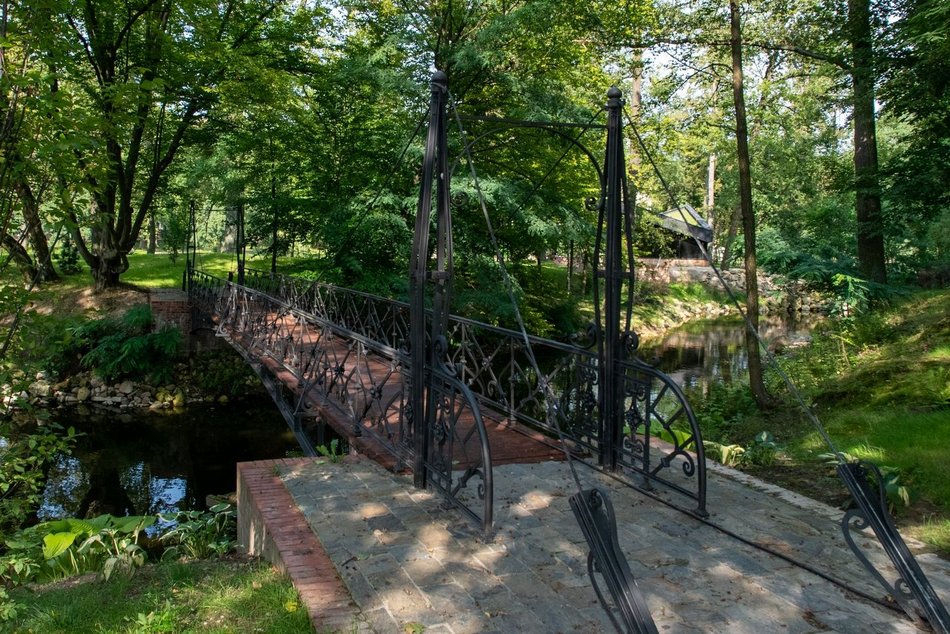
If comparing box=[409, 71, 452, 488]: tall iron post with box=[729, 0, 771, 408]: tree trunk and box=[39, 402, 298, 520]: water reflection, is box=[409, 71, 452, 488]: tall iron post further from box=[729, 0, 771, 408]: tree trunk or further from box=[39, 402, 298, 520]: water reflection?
box=[39, 402, 298, 520]: water reflection

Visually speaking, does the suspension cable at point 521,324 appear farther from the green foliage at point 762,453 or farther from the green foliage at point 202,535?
the green foliage at point 202,535

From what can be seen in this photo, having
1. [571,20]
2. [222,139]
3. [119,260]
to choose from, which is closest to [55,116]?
[571,20]

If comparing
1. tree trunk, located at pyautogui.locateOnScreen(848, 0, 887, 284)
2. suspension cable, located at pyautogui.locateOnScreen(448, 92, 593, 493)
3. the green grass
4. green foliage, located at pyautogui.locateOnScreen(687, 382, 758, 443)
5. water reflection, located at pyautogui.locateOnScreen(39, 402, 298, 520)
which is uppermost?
tree trunk, located at pyautogui.locateOnScreen(848, 0, 887, 284)

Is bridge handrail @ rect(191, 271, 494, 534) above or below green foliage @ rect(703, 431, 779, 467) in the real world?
above

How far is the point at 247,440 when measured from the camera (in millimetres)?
13562

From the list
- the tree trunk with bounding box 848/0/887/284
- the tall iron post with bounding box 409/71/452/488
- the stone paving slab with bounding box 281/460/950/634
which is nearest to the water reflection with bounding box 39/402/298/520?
the tall iron post with bounding box 409/71/452/488

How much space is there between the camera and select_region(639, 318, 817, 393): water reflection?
15.5 metres

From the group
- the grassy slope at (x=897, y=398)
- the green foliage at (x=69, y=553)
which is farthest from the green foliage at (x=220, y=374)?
the grassy slope at (x=897, y=398)

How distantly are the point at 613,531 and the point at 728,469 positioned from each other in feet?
9.08

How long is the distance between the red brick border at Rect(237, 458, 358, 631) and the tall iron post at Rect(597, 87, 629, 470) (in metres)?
2.33

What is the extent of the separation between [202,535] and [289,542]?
253cm

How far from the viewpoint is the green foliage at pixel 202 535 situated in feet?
17.3

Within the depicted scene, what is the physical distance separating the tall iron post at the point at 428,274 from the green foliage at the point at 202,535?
182 cm

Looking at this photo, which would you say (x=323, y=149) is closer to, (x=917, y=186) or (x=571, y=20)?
(x=571, y=20)
